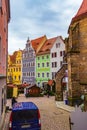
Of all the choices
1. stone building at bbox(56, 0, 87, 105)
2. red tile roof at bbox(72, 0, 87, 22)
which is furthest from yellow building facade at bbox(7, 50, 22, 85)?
stone building at bbox(56, 0, 87, 105)

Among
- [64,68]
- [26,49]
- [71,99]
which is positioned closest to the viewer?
[71,99]

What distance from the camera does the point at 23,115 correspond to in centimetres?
1334

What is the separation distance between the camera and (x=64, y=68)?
3491cm

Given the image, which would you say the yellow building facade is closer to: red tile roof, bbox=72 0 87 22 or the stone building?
red tile roof, bbox=72 0 87 22

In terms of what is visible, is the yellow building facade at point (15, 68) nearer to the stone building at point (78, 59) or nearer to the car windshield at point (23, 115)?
the stone building at point (78, 59)

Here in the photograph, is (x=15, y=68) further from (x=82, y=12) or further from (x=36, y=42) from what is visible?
(x=82, y=12)

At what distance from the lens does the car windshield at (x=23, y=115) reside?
524 inches

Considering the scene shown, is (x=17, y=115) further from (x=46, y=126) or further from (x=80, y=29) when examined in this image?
(x=80, y=29)

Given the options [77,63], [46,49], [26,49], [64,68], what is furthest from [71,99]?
[26,49]

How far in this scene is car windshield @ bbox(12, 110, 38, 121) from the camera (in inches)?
524

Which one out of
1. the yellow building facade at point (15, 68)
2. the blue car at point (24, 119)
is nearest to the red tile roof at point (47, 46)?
the yellow building facade at point (15, 68)

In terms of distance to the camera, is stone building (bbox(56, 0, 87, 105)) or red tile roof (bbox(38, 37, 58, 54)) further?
red tile roof (bbox(38, 37, 58, 54))

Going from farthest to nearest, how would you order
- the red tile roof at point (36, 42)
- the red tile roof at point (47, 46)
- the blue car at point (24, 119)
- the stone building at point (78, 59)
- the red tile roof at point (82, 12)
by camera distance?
the red tile roof at point (36, 42)
the red tile roof at point (47, 46)
the red tile roof at point (82, 12)
the stone building at point (78, 59)
the blue car at point (24, 119)

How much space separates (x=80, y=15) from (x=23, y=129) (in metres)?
17.6
